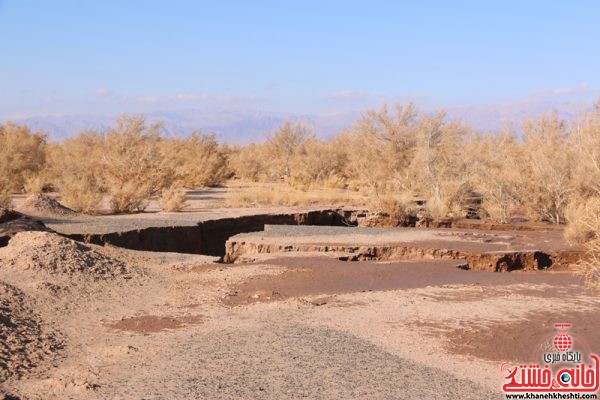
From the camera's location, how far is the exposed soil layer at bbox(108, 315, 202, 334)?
31.1 feet

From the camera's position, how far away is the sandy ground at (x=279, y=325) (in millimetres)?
6902

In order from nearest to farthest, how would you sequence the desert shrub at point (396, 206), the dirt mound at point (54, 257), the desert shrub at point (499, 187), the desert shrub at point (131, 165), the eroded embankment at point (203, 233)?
the dirt mound at point (54, 257), the eroded embankment at point (203, 233), the desert shrub at point (499, 187), the desert shrub at point (396, 206), the desert shrub at point (131, 165)

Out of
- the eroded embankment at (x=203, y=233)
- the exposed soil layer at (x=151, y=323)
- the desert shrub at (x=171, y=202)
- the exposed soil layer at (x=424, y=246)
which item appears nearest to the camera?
the exposed soil layer at (x=151, y=323)

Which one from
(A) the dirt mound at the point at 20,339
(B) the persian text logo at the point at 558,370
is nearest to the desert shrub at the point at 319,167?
(A) the dirt mound at the point at 20,339

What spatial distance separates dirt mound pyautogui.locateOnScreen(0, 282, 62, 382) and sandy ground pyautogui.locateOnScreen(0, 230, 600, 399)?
121mm

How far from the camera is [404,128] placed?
3559cm

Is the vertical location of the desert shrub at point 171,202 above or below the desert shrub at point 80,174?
below

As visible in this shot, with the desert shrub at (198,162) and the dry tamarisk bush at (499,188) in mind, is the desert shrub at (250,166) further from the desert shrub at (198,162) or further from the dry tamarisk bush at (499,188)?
the dry tamarisk bush at (499,188)

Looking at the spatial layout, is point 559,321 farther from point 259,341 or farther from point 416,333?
point 259,341

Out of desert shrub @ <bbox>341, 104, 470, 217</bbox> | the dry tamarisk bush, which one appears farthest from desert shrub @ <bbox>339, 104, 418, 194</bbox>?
the dry tamarisk bush

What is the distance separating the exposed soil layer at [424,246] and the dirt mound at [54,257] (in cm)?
317

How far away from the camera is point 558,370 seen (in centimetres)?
733

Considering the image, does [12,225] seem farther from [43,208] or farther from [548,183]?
[548,183]

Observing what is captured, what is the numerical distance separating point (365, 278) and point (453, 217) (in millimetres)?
11978
